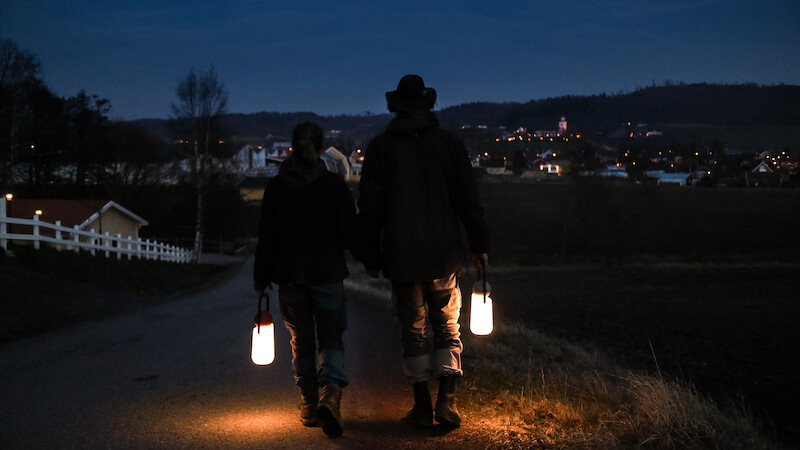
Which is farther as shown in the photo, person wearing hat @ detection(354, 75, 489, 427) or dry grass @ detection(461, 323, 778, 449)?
person wearing hat @ detection(354, 75, 489, 427)

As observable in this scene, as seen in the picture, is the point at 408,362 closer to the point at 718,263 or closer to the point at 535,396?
the point at 535,396

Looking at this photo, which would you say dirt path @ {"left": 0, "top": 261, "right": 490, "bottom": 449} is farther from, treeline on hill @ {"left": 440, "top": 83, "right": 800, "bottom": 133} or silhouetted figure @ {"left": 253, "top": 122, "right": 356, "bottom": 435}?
treeline on hill @ {"left": 440, "top": 83, "right": 800, "bottom": 133}

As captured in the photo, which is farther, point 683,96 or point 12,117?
point 683,96

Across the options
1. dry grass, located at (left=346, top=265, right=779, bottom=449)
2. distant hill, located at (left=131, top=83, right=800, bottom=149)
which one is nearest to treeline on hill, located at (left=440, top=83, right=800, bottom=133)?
distant hill, located at (left=131, top=83, right=800, bottom=149)

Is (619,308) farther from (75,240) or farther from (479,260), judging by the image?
(75,240)

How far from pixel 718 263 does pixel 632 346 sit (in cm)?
2637

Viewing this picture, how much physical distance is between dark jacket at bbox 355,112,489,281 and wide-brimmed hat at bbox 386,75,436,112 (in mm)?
71

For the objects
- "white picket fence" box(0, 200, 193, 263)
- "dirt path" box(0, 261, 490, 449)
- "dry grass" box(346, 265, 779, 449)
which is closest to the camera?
"dry grass" box(346, 265, 779, 449)

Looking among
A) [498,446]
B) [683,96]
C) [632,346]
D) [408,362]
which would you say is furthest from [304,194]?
[683,96]

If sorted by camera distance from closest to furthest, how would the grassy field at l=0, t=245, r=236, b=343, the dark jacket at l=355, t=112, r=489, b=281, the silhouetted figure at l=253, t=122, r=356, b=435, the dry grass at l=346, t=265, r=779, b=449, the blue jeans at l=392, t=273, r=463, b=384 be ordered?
1. the dry grass at l=346, t=265, r=779, b=449
2. the dark jacket at l=355, t=112, r=489, b=281
3. the blue jeans at l=392, t=273, r=463, b=384
4. the silhouetted figure at l=253, t=122, r=356, b=435
5. the grassy field at l=0, t=245, r=236, b=343

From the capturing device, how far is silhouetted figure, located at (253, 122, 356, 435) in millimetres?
4211

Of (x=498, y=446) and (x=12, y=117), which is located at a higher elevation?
(x=12, y=117)

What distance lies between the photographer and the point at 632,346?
38.0 feet

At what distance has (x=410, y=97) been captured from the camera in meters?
4.21
